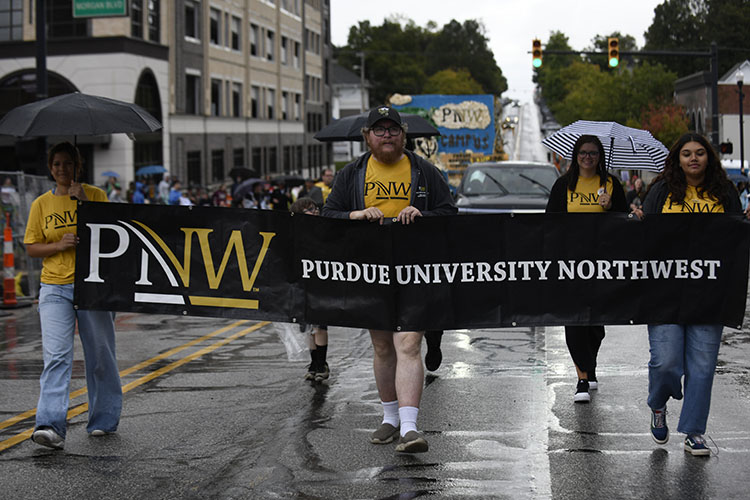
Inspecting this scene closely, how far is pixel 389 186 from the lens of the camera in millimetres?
6852

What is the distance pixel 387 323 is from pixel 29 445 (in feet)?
8.10

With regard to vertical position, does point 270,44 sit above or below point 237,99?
above

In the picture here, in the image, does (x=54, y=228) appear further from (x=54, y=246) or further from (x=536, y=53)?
(x=536, y=53)

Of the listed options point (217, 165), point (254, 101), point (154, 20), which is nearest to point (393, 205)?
point (154, 20)

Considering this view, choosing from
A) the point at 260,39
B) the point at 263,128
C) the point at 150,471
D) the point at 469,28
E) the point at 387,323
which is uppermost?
the point at 469,28

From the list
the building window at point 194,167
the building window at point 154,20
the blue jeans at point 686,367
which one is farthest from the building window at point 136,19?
the blue jeans at point 686,367

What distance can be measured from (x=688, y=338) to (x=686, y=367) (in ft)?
0.71

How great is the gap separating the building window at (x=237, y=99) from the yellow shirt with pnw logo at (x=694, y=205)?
4805cm

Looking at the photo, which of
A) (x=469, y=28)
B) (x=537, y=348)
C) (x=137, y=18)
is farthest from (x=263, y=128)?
(x=469, y=28)

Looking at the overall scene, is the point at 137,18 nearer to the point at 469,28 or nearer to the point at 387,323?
the point at 387,323

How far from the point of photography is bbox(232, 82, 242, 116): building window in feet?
177

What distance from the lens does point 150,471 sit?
629 centimetres

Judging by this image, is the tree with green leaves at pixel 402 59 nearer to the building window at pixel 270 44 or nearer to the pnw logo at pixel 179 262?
the building window at pixel 270 44

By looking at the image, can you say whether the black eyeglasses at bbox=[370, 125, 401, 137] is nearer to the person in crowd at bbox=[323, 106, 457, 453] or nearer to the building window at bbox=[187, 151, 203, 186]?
the person in crowd at bbox=[323, 106, 457, 453]
